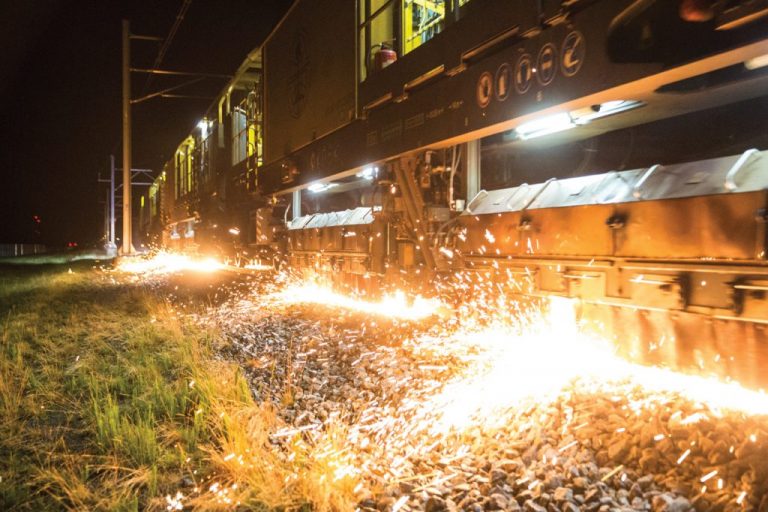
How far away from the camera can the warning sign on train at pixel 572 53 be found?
3127 millimetres

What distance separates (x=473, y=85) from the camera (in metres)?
4.10

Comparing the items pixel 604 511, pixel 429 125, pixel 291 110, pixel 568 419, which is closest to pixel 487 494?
pixel 604 511

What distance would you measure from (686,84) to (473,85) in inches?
57.3

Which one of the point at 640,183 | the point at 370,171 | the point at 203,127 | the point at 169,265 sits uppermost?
the point at 203,127

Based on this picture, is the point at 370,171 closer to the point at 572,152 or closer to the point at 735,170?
the point at 572,152

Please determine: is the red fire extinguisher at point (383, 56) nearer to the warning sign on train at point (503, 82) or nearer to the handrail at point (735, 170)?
the warning sign on train at point (503, 82)

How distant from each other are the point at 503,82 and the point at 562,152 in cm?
169

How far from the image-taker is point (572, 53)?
3193 mm

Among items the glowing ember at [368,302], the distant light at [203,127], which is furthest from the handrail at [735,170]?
the distant light at [203,127]

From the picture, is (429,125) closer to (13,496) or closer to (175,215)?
(13,496)

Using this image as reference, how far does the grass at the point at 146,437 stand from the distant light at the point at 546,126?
9.14 feet

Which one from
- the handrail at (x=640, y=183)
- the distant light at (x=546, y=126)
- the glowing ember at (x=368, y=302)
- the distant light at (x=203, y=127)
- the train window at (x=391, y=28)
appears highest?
the distant light at (x=203, y=127)

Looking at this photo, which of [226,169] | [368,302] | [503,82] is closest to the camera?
[503,82]

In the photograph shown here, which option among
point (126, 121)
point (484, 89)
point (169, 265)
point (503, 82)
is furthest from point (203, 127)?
point (503, 82)
